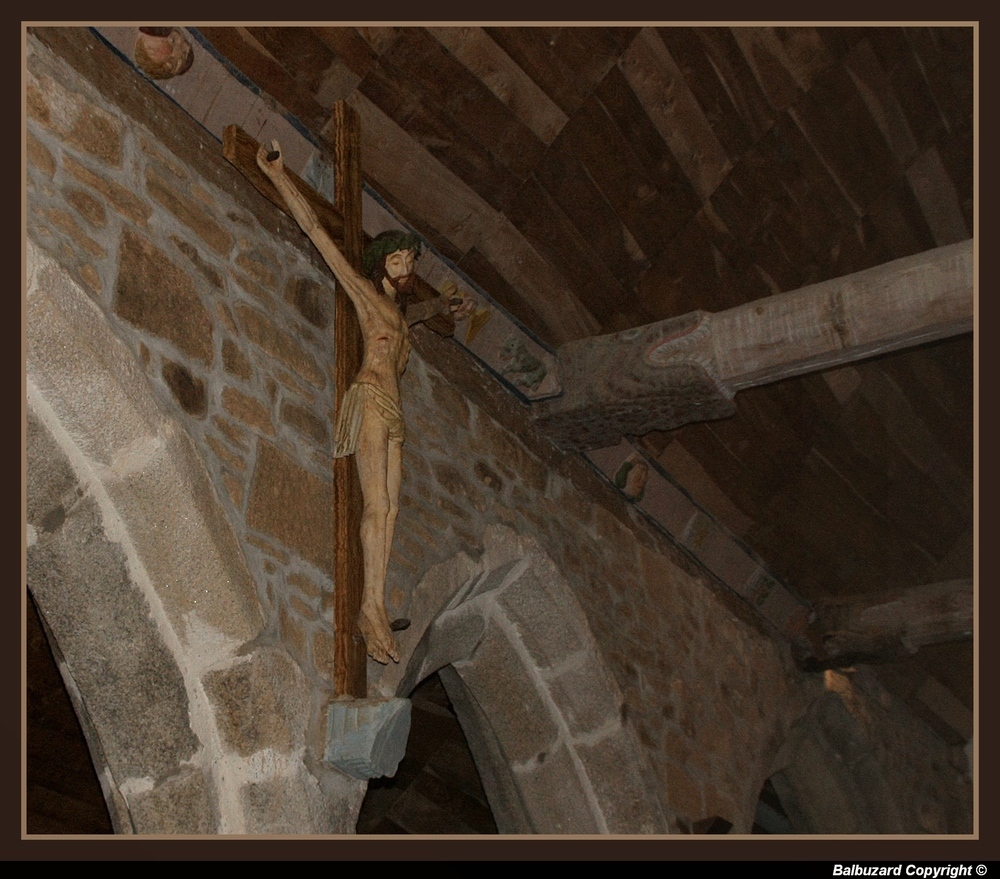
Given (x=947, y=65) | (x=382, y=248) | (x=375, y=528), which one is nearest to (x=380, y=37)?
(x=382, y=248)

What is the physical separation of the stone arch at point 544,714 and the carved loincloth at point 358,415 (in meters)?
1.02

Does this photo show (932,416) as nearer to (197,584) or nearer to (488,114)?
(488,114)

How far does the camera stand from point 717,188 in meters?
4.82

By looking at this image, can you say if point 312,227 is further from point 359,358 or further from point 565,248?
point 565,248

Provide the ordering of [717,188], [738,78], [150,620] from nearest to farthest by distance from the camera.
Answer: [150,620] < [738,78] < [717,188]

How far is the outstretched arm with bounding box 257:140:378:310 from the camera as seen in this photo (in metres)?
3.59

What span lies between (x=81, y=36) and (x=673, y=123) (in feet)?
6.77

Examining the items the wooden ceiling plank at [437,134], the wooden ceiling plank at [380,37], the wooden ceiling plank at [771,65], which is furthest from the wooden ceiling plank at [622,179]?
the wooden ceiling plank at [380,37]

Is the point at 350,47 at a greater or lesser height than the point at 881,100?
lesser

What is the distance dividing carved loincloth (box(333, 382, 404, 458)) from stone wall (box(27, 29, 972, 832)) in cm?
9

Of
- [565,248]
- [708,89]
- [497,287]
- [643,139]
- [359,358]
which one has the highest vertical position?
[708,89]

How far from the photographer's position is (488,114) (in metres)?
4.15

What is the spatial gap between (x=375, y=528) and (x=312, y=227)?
2.77ft

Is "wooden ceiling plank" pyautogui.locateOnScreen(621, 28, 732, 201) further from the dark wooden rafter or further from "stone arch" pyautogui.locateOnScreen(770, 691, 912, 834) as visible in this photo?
"stone arch" pyautogui.locateOnScreen(770, 691, 912, 834)
